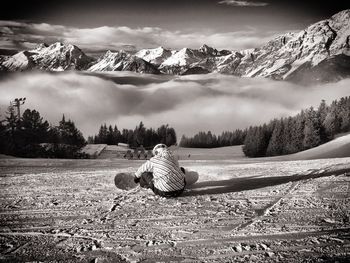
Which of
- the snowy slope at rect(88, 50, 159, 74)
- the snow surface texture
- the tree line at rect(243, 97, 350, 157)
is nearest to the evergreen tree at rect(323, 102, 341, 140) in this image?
the tree line at rect(243, 97, 350, 157)

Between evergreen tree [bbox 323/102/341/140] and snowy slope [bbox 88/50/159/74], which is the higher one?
snowy slope [bbox 88/50/159/74]

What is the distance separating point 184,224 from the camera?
4.63m

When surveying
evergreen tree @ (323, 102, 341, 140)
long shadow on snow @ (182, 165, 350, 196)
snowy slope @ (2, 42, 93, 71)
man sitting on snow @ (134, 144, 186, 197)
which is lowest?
long shadow on snow @ (182, 165, 350, 196)

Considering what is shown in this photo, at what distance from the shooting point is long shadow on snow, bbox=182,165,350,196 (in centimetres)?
708

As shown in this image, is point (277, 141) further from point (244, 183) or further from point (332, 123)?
point (244, 183)

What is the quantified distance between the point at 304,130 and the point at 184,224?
66.7 feet

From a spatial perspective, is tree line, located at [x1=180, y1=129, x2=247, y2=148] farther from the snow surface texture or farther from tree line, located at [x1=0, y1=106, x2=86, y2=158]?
the snow surface texture

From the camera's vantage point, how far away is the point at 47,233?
170 inches

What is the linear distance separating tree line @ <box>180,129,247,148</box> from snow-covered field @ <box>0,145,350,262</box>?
23250 millimetres

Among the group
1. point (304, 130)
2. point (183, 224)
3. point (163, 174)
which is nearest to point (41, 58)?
point (304, 130)

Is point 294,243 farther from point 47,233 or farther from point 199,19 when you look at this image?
point 199,19

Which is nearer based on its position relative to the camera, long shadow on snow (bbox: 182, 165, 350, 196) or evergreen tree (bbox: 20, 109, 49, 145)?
long shadow on snow (bbox: 182, 165, 350, 196)

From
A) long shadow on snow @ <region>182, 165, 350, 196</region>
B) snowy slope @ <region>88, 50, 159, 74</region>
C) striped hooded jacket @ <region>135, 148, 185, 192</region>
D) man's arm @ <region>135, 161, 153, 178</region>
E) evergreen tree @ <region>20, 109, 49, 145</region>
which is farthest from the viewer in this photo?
evergreen tree @ <region>20, 109, 49, 145</region>

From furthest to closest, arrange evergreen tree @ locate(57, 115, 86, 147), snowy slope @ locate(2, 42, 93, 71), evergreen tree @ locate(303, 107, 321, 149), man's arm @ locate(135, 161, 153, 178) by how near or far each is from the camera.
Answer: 1. evergreen tree @ locate(57, 115, 86, 147)
2. evergreen tree @ locate(303, 107, 321, 149)
3. snowy slope @ locate(2, 42, 93, 71)
4. man's arm @ locate(135, 161, 153, 178)
